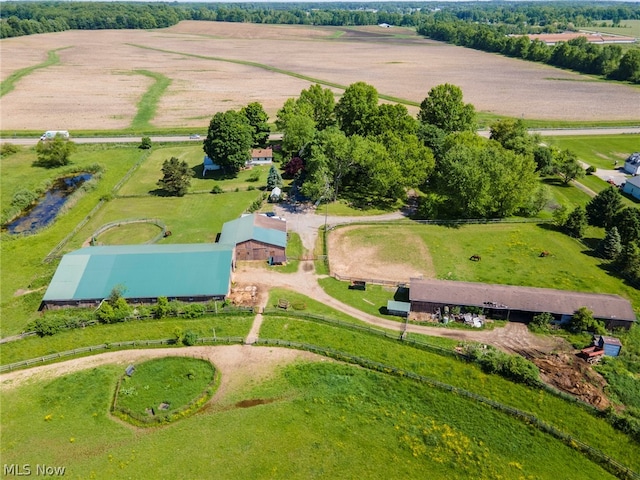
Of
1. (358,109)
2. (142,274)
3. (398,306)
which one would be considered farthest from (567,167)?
(142,274)

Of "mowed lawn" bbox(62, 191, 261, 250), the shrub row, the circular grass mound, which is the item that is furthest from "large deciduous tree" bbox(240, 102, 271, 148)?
the circular grass mound

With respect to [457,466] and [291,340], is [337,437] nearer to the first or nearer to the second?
[457,466]

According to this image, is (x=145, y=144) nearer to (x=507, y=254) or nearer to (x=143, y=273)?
(x=143, y=273)

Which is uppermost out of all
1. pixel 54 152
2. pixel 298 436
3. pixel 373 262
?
pixel 54 152

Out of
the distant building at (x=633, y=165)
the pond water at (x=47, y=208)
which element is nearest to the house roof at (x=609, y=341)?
the distant building at (x=633, y=165)

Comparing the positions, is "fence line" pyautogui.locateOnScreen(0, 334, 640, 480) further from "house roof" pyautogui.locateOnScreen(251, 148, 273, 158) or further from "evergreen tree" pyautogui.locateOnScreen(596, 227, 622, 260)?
"house roof" pyautogui.locateOnScreen(251, 148, 273, 158)
